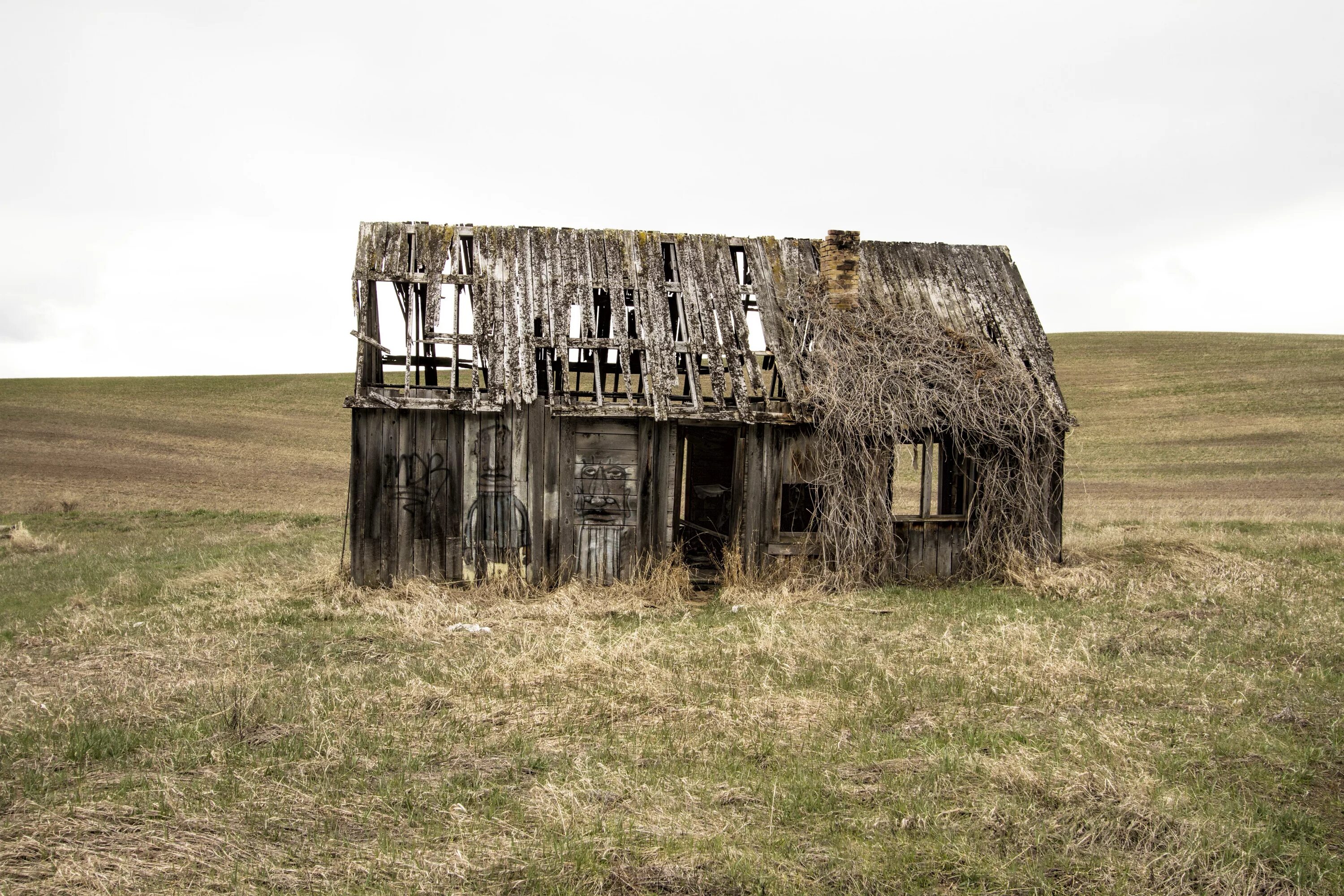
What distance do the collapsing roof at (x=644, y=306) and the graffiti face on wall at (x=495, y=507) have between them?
0.54 meters

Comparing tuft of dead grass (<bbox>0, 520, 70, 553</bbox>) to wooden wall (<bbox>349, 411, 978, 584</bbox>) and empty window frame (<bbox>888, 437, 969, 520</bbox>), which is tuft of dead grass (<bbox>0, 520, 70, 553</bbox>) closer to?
wooden wall (<bbox>349, 411, 978, 584</bbox>)

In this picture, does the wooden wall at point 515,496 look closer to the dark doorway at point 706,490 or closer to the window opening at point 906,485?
the dark doorway at point 706,490

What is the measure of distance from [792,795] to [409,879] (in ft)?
6.91

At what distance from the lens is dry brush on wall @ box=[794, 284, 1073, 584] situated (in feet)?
A: 43.4

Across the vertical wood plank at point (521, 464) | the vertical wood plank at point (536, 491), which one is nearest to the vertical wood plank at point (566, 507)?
the vertical wood plank at point (536, 491)

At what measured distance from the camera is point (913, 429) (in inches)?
523

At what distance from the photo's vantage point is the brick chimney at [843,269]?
1486cm

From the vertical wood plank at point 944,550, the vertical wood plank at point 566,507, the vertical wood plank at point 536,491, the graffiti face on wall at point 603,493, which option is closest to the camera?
the vertical wood plank at point 536,491

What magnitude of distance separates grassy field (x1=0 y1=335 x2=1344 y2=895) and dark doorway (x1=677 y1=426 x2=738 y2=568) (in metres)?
3.56

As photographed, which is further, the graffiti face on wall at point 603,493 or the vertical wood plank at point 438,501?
the graffiti face on wall at point 603,493

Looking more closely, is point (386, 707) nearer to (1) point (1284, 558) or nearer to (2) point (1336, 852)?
(2) point (1336, 852)

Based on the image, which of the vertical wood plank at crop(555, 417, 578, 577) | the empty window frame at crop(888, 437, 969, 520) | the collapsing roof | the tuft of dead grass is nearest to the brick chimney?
the collapsing roof

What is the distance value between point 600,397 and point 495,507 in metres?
1.92

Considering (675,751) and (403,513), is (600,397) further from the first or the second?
(675,751)
